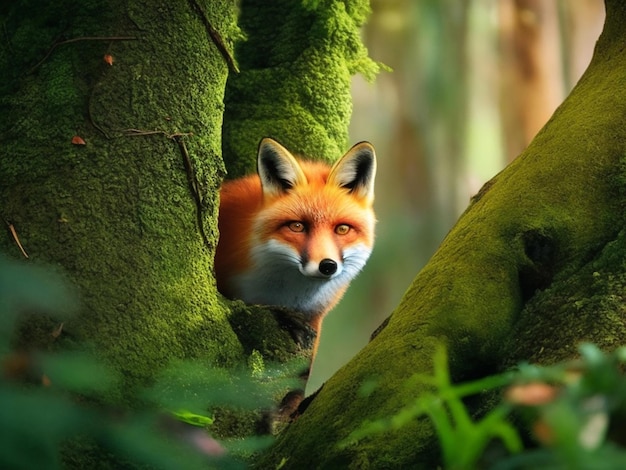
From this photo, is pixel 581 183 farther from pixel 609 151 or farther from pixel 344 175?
pixel 344 175

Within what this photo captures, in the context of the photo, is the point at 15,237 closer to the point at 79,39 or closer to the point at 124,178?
the point at 124,178

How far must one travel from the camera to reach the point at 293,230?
116 inches

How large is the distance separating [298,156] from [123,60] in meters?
1.31

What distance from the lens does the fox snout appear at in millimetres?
2818

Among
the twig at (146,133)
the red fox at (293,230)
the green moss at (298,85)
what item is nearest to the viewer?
the twig at (146,133)

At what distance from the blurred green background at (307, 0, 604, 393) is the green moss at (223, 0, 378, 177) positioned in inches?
224

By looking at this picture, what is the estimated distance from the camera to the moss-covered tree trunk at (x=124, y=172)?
6.43 feet

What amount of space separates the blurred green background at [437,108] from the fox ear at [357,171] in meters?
6.03

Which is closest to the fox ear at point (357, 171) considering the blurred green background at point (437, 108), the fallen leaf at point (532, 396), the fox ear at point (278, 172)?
the fox ear at point (278, 172)

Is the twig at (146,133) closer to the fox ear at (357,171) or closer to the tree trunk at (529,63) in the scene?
the fox ear at (357,171)

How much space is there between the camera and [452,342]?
1.87 metres

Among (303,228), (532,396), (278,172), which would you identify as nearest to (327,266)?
(303,228)

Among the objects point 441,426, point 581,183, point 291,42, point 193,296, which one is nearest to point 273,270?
point 193,296

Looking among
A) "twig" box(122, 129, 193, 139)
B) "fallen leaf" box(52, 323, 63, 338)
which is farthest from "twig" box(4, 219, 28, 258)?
"twig" box(122, 129, 193, 139)
